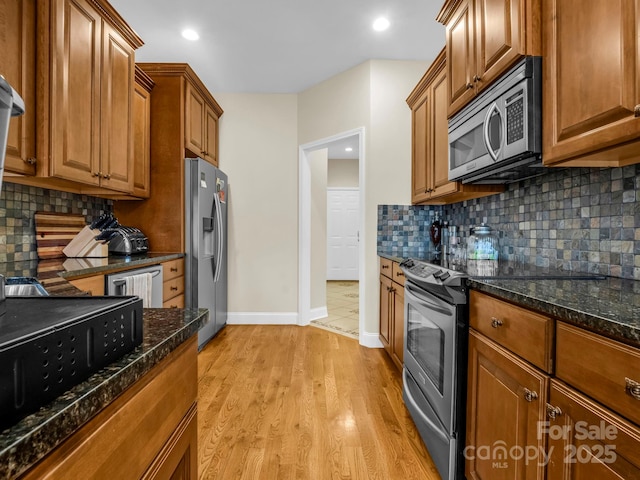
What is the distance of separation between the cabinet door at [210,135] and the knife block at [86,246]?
1.46 m

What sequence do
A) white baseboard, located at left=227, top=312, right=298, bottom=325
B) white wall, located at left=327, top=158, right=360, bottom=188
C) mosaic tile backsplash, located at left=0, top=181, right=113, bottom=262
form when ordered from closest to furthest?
1. mosaic tile backsplash, located at left=0, top=181, right=113, bottom=262
2. white baseboard, located at left=227, top=312, right=298, bottom=325
3. white wall, located at left=327, top=158, right=360, bottom=188

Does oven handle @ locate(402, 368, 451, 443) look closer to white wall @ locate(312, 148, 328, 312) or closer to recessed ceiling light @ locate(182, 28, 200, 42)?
white wall @ locate(312, 148, 328, 312)

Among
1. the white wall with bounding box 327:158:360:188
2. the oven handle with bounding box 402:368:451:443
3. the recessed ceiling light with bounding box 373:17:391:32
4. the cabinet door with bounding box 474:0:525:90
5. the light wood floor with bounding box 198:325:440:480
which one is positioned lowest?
the light wood floor with bounding box 198:325:440:480

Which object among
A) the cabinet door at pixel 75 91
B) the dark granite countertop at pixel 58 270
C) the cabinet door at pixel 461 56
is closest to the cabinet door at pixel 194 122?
the cabinet door at pixel 75 91

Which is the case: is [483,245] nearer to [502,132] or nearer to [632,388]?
[502,132]

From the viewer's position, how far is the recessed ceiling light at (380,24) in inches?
106

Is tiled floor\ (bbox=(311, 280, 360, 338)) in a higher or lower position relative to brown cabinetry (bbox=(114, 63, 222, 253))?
lower

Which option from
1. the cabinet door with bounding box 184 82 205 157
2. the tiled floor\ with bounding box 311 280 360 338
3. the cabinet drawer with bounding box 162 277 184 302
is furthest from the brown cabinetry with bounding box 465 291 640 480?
the cabinet door with bounding box 184 82 205 157

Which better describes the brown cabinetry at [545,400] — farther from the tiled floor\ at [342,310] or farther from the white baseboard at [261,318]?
the white baseboard at [261,318]

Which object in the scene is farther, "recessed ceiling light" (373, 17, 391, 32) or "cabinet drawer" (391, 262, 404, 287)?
"recessed ceiling light" (373, 17, 391, 32)

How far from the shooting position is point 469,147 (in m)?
1.91

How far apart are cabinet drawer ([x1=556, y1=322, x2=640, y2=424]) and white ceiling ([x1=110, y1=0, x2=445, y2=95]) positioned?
2588mm

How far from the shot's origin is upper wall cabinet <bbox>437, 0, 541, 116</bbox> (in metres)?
1.35

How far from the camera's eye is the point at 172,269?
9.12 ft
